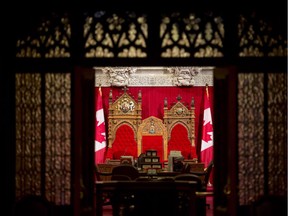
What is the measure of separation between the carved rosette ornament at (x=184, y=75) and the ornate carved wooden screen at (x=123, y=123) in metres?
0.94

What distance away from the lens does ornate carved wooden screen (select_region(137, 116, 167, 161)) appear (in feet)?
45.0

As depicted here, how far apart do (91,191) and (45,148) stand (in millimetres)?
655

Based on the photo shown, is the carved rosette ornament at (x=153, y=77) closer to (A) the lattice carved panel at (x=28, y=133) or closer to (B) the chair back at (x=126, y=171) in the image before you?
(B) the chair back at (x=126, y=171)

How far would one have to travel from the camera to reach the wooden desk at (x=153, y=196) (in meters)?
7.34

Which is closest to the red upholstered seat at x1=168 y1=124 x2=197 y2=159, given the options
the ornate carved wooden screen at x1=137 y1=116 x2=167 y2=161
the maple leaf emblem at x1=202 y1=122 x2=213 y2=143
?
the ornate carved wooden screen at x1=137 y1=116 x2=167 y2=161

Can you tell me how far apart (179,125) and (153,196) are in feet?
21.5

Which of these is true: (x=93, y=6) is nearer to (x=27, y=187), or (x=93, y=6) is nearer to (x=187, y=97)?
(x=27, y=187)

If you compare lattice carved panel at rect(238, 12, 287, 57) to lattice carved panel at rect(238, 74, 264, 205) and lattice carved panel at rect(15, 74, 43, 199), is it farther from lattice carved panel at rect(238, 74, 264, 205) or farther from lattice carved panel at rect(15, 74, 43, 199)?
lattice carved panel at rect(15, 74, 43, 199)

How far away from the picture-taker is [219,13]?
19.8ft

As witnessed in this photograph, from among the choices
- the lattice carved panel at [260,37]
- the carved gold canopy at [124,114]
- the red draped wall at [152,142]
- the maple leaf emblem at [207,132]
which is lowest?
the red draped wall at [152,142]

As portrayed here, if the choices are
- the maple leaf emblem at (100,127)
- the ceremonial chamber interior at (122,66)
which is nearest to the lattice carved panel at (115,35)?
the ceremonial chamber interior at (122,66)

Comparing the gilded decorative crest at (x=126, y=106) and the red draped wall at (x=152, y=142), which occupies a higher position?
the gilded decorative crest at (x=126, y=106)

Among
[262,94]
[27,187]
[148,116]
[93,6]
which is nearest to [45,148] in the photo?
[27,187]

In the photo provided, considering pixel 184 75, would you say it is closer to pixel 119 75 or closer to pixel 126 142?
pixel 119 75
